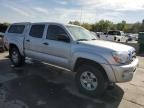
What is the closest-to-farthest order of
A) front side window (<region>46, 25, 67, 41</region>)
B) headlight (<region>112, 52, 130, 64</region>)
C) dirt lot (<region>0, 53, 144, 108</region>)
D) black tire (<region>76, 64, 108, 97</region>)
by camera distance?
dirt lot (<region>0, 53, 144, 108</region>) < headlight (<region>112, 52, 130, 64</region>) < black tire (<region>76, 64, 108, 97</region>) < front side window (<region>46, 25, 67, 41</region>)

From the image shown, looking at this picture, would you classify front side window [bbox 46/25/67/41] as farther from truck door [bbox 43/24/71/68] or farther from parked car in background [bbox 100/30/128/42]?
parked car in background [bbox 100/30/128/42]

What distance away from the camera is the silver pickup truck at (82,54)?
15.5 ft

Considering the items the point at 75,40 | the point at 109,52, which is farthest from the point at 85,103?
the point at 75,40

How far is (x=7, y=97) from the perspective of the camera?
15.7ft

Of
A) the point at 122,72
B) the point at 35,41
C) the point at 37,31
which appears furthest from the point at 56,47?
the point at 122,72

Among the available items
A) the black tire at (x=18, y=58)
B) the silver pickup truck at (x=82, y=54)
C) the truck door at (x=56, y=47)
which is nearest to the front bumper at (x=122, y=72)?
the silver pickup truck at (x=82, y=54)

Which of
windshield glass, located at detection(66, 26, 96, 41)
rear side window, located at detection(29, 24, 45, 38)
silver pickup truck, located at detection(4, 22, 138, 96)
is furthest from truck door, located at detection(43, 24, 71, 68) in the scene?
rear side window, located at detection(29, 24, 45, 38)

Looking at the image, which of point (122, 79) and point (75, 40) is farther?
point (75, 40)

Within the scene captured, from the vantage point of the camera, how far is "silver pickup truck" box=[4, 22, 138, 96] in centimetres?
472

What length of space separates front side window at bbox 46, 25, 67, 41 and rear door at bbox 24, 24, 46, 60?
0.30m

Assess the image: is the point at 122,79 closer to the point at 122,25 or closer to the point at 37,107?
the point at 37,107

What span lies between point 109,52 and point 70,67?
1.37 meters

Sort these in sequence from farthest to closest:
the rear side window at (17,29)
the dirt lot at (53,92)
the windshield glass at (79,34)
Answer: the rear side window at (17,29), the windshield glass at (79,34), the dirt lot at (53,92)

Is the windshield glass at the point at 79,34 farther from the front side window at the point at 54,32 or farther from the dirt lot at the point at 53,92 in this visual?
the dirt lot at the point at 53,92
